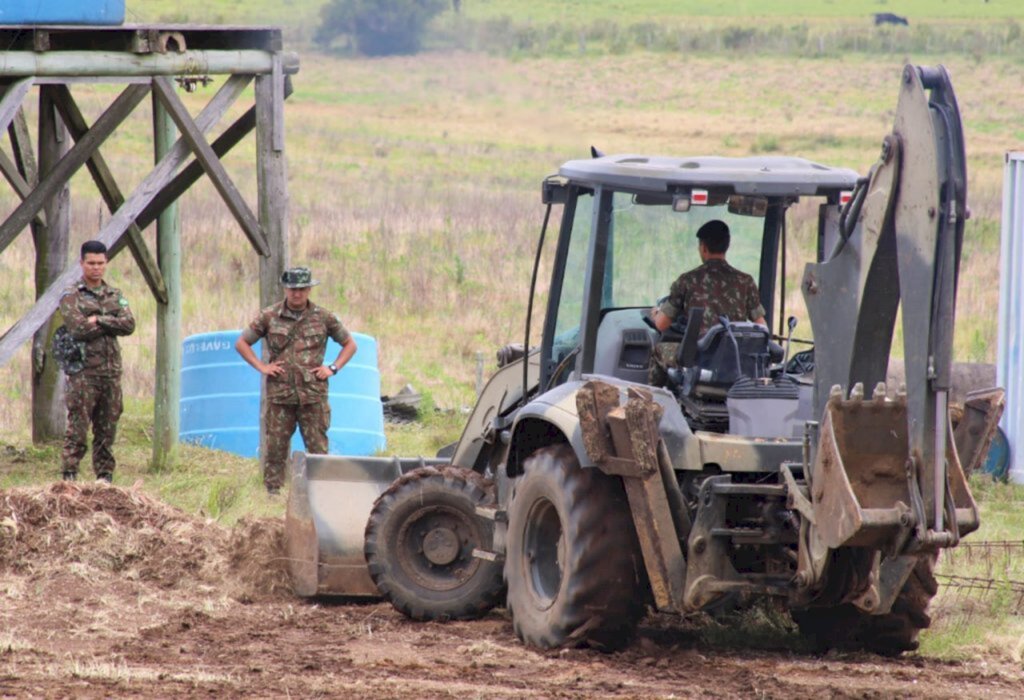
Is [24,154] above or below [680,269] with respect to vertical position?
above

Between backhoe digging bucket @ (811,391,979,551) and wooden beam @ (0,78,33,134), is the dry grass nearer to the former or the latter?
wooden beam @ (0,78,33,134)

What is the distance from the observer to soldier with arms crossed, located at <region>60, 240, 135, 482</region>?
11148mm

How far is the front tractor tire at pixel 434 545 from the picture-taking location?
8.05 meters

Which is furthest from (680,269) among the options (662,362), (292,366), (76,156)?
(76,156)

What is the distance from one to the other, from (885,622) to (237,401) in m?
7.16

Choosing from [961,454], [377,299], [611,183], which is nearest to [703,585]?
[961,454]

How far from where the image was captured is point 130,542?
29.9 feet

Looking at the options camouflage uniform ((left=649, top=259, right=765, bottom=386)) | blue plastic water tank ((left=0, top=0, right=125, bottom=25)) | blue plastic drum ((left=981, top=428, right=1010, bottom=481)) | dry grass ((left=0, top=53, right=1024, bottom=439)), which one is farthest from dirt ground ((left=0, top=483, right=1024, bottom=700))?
blue plastic drum ((left=981, top=428, right=1010, bottom=481))

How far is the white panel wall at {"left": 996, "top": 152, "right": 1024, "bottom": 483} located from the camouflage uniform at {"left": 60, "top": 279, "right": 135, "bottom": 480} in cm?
683

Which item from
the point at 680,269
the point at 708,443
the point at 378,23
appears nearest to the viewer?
the point at 708,443

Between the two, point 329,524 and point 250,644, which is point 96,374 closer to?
point 329,524

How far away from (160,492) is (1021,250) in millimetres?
6983

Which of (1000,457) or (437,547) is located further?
(1000,457)

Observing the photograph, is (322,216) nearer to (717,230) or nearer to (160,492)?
(160,492)
